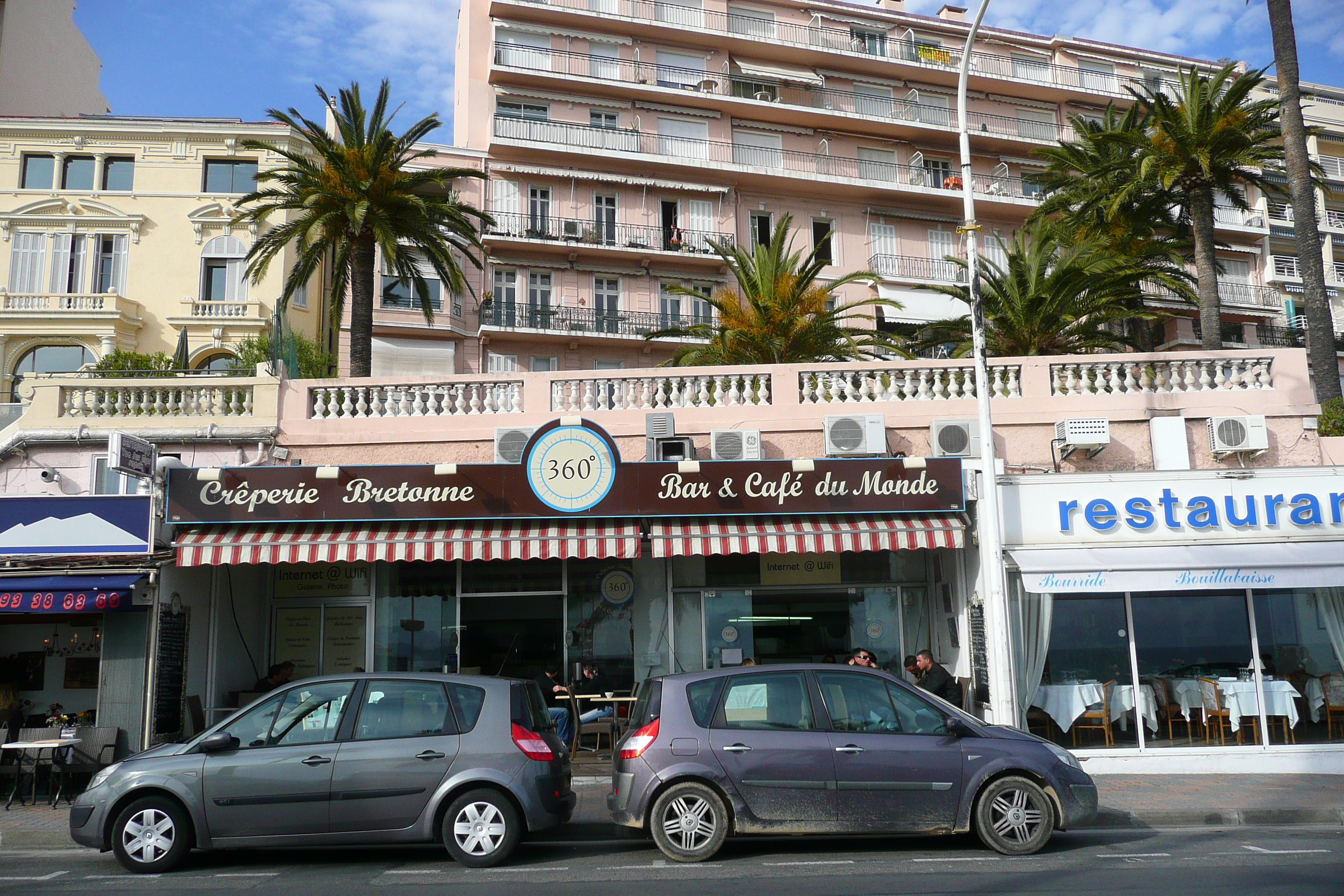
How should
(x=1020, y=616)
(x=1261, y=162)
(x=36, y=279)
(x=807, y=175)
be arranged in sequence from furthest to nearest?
(x=807, y=175) < (x=36, y=279) < (x=1261, y=162) < (x=1020, y=616)

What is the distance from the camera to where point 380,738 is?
8289 millimetres

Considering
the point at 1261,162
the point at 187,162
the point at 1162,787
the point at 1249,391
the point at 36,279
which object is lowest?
the point at 1162,787

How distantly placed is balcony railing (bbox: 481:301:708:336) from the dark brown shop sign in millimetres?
20465

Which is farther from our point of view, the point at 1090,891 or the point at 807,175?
the point at 807,175

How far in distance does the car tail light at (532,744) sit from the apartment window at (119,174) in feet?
108

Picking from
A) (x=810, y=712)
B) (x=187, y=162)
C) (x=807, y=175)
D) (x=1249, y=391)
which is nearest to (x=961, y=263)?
(x=1249, y=391)

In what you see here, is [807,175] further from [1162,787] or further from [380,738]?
[380,738]

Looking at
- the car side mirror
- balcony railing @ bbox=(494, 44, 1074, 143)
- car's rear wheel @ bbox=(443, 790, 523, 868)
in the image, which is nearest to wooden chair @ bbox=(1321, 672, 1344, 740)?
car's rear wheel @ bbox=(443, 790, 523, 868)

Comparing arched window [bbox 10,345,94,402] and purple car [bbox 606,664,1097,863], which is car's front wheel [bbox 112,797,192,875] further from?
arched window [bbox 10,345,94,402]

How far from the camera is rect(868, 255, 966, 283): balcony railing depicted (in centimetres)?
3700

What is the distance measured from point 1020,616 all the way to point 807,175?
26270 mm

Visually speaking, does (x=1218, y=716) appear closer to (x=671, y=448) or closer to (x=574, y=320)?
(x=671, y=448)

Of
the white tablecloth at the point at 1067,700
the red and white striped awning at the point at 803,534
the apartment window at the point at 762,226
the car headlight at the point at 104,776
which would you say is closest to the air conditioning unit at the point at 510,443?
the red and white striped awning at the point at 803,534

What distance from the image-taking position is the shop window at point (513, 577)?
49.6ft
